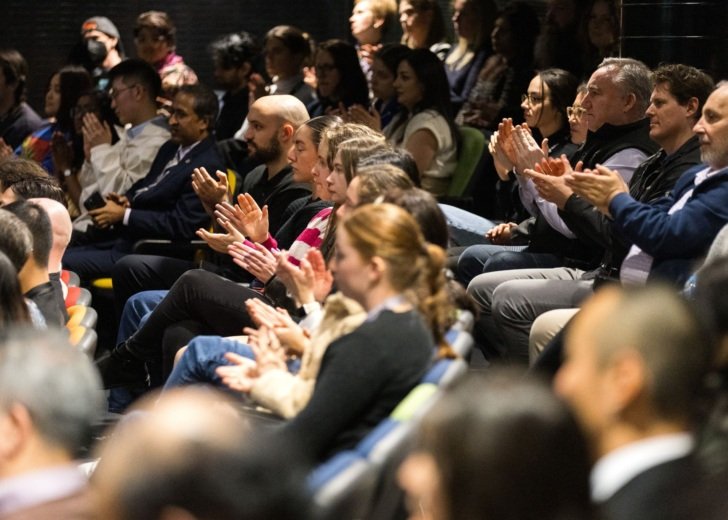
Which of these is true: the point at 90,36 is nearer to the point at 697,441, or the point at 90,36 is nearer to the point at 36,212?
the point at 36,212

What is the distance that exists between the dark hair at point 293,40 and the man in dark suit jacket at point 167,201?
1.44m

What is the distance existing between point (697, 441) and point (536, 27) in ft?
16.2

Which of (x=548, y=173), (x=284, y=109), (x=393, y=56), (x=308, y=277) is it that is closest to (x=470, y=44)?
(x=393, y=56)

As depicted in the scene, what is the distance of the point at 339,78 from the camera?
684 centimetres

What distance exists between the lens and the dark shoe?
4613 millimetres

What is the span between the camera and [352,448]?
271 centimetres

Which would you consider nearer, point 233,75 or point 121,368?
point 121,368

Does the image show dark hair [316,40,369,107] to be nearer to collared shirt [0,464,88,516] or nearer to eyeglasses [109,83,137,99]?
eyeglasses [109,83,137,99]

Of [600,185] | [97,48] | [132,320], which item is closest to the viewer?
[600,185]

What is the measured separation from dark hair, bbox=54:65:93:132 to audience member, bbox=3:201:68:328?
349cm

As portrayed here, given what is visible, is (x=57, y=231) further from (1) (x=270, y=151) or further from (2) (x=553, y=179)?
(2) (x=553, y=179)

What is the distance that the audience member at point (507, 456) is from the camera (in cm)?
164

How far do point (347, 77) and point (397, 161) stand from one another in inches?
112

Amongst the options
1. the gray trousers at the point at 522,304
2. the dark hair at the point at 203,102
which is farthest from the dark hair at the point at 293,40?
the gray trousers at the point at 522,304
